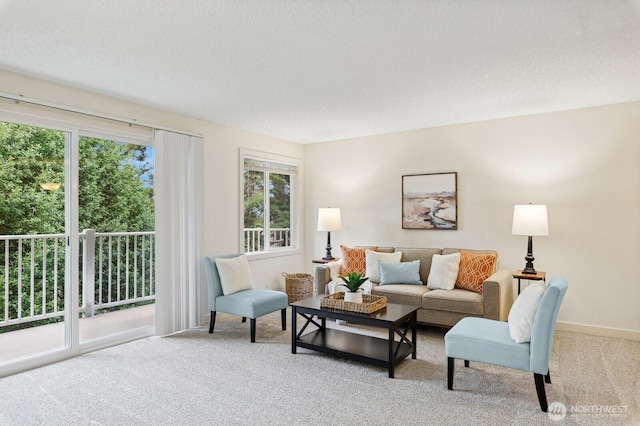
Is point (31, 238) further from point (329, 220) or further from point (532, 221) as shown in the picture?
point (532, 221)

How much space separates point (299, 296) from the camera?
557 cm

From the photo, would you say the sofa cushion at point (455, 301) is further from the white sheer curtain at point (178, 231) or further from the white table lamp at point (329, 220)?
the white sheer curtain at point (178, 231)

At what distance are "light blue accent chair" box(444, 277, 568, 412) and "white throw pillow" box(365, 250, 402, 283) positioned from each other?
187cm

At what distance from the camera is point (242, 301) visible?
4.02 m

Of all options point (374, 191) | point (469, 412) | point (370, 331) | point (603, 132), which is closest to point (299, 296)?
point (370, 331)

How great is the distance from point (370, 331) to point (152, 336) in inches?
95.1

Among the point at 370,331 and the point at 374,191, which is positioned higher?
the point at 374,191

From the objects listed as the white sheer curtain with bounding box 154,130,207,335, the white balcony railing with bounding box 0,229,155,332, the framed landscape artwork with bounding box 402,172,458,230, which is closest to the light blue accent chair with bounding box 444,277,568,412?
the framed landscape artwork with bounding box 402,172,458,230

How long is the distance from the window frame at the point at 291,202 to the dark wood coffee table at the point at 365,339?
187 cm

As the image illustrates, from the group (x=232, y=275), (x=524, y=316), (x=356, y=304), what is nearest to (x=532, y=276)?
(x=524, y=316)

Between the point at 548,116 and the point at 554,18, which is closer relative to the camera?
the point at 554,18

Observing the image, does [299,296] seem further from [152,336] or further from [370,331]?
[152,336]
